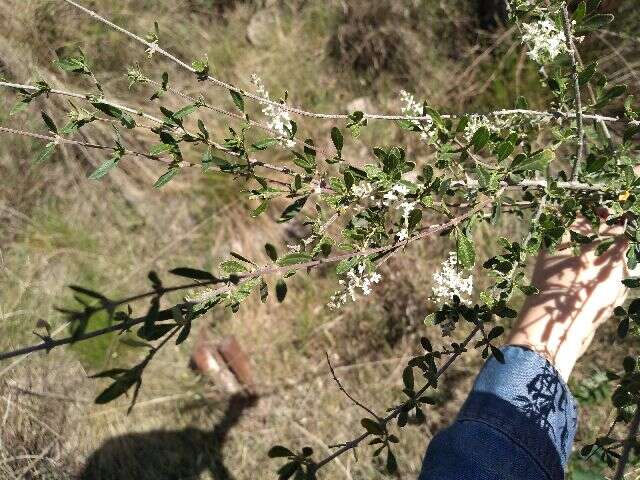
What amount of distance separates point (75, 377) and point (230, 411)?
0.73 metres

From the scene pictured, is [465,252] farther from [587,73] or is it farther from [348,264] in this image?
[587,73]

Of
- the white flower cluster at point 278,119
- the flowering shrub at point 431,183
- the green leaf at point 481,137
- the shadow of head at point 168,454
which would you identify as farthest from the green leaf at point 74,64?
the shadow of head at point 168,454

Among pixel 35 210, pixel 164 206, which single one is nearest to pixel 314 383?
pixel 164 206

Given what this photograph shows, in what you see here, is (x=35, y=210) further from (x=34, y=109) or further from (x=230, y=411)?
(x=230, y=411)

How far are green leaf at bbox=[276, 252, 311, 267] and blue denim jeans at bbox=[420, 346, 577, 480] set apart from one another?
2.04ft

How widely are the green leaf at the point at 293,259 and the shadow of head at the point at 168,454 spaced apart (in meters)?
1.74

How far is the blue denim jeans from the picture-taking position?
4.18ft

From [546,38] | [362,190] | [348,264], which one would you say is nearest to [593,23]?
[546,38]

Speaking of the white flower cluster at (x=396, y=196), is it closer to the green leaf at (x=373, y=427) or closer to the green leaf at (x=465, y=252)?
the green leaf at (x=465, y=252)

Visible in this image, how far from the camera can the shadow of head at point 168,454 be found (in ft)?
7.82

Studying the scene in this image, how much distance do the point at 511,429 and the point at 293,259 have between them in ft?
2.71

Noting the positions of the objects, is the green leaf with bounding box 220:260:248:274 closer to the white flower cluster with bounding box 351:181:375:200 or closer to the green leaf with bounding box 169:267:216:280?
the green leaf with bounding box 169:267:216:280

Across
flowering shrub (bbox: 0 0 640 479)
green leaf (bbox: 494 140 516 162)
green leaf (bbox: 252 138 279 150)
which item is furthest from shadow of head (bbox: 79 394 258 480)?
green leaf (bbox: 494 140 516 162)

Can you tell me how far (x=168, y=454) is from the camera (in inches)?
95.3
